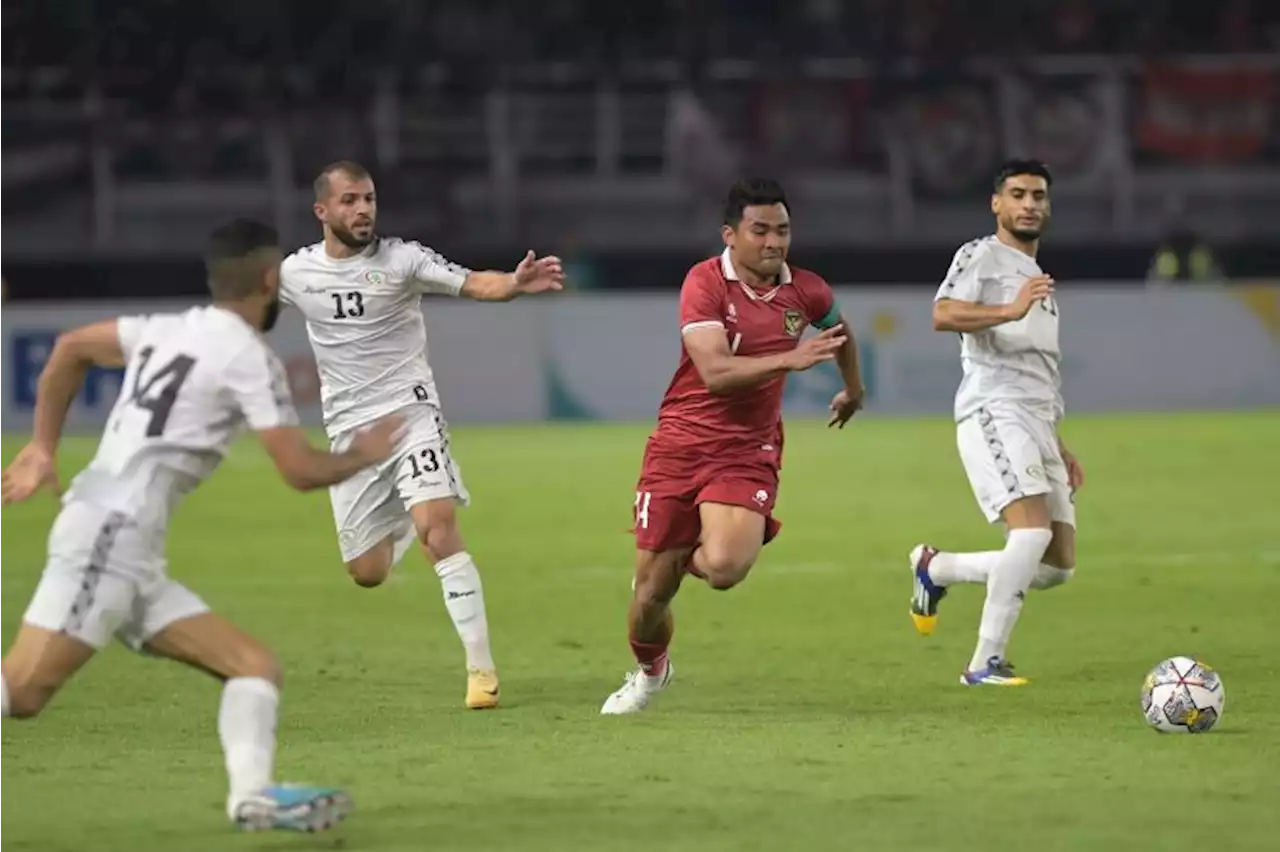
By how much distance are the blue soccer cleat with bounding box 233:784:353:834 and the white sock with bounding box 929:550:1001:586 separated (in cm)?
427

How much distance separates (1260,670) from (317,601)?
210 inches

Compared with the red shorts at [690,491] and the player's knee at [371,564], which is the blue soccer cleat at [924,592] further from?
the player's knee at [371,564]

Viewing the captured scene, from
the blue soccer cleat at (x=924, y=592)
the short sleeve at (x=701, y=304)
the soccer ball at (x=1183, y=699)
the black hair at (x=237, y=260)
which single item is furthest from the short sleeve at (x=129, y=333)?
the blue soccer cleat at (x=924, y=592)

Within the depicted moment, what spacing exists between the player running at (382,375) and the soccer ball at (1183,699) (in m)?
2.62

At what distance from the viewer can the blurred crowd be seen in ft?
95.2

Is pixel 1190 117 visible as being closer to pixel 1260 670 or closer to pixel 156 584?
pixel 1260 670

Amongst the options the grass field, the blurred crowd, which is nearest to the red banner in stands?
the blurred crowd

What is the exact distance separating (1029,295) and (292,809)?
4.20 metres

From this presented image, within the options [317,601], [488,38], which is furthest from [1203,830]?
[488,38]

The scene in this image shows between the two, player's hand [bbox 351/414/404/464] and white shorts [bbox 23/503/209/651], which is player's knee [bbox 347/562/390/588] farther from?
player's hand [bbox 351/414/404/464]

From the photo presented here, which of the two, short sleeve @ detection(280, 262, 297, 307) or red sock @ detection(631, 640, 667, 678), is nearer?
red sock @ detection(631, 640, 667, 678)

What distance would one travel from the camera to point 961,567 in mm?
9750

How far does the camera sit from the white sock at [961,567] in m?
9.57

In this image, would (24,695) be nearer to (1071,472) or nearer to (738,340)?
(738,340)
